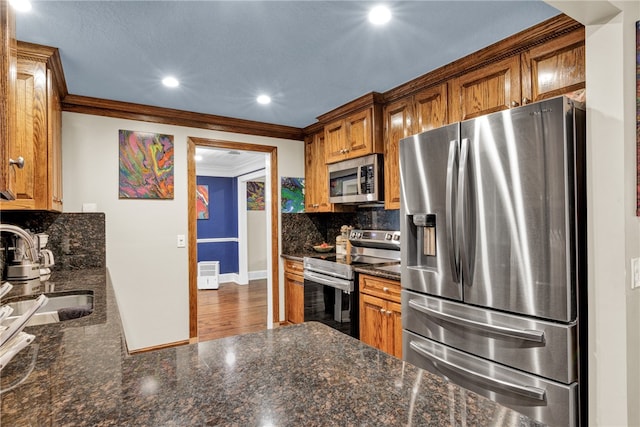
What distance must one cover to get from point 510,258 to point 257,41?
177 centimetres

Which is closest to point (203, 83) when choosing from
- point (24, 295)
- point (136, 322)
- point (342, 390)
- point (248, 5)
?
point (248, 5)

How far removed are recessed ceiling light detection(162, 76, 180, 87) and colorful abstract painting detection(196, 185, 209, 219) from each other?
14.3 ft

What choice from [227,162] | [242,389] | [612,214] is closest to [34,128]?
[242,389]

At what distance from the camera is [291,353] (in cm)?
94

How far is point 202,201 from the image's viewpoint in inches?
273

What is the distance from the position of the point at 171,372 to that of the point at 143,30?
6.10 feet

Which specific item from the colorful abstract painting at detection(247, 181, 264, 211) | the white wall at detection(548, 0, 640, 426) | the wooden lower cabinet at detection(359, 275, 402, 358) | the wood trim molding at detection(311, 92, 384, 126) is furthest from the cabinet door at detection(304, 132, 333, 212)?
the colorful abstract painting at detection(247, 181, 264, 211)

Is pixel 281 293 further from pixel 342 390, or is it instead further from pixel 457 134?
pixel 342 390

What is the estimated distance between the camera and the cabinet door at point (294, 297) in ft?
12.1

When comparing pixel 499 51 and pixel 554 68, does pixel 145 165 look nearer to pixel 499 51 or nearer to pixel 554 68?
pixel 499 51

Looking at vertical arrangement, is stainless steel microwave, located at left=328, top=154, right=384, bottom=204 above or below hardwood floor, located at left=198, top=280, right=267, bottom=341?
above

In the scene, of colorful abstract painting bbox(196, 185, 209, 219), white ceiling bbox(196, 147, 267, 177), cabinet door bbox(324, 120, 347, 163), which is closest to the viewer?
cabinet door bbox(324, 120, 347, 163)

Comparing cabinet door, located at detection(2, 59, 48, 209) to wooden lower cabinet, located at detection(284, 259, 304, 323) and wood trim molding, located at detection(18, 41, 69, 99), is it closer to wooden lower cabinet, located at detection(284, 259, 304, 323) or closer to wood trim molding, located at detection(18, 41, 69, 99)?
wood trim molding, located at detection(18, 41, 69, 99)

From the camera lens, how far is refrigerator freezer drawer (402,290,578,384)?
145 cm
